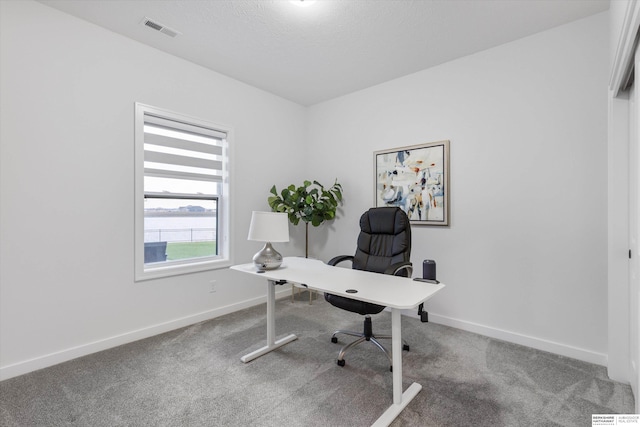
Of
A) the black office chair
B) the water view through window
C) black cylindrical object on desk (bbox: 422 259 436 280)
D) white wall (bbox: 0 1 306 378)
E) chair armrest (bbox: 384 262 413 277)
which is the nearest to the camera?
white wall (bbox: 0 1 306 378)

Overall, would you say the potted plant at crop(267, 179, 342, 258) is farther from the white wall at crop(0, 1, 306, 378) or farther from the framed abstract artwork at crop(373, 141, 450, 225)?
the white wall at crop(0, 1, 306, 378)

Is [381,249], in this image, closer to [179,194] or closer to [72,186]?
[179,194]

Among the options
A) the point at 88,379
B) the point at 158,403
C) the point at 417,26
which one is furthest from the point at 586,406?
the point at 88,379

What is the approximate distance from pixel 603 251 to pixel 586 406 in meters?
1.16

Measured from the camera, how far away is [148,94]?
2.82 metres

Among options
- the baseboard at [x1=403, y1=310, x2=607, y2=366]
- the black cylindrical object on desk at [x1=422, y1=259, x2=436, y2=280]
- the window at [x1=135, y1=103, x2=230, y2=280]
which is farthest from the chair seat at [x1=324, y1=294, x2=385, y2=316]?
the window at [x1=135, y1=103, x2=230, y2=280]

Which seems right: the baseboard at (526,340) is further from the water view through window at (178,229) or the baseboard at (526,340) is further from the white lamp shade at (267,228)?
the water view through window at (178,229)

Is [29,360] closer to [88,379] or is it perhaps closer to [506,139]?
[88,379]

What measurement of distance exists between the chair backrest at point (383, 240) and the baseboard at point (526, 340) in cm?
105

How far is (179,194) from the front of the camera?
3168 mm

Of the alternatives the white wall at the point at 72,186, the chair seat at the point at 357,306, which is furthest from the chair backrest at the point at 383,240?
the white wall at the point at 72,186

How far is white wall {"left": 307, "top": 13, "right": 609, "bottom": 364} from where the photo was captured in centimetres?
234

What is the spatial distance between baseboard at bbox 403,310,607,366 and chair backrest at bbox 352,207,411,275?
105 centimetres

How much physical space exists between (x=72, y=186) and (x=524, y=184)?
3.82 metres
